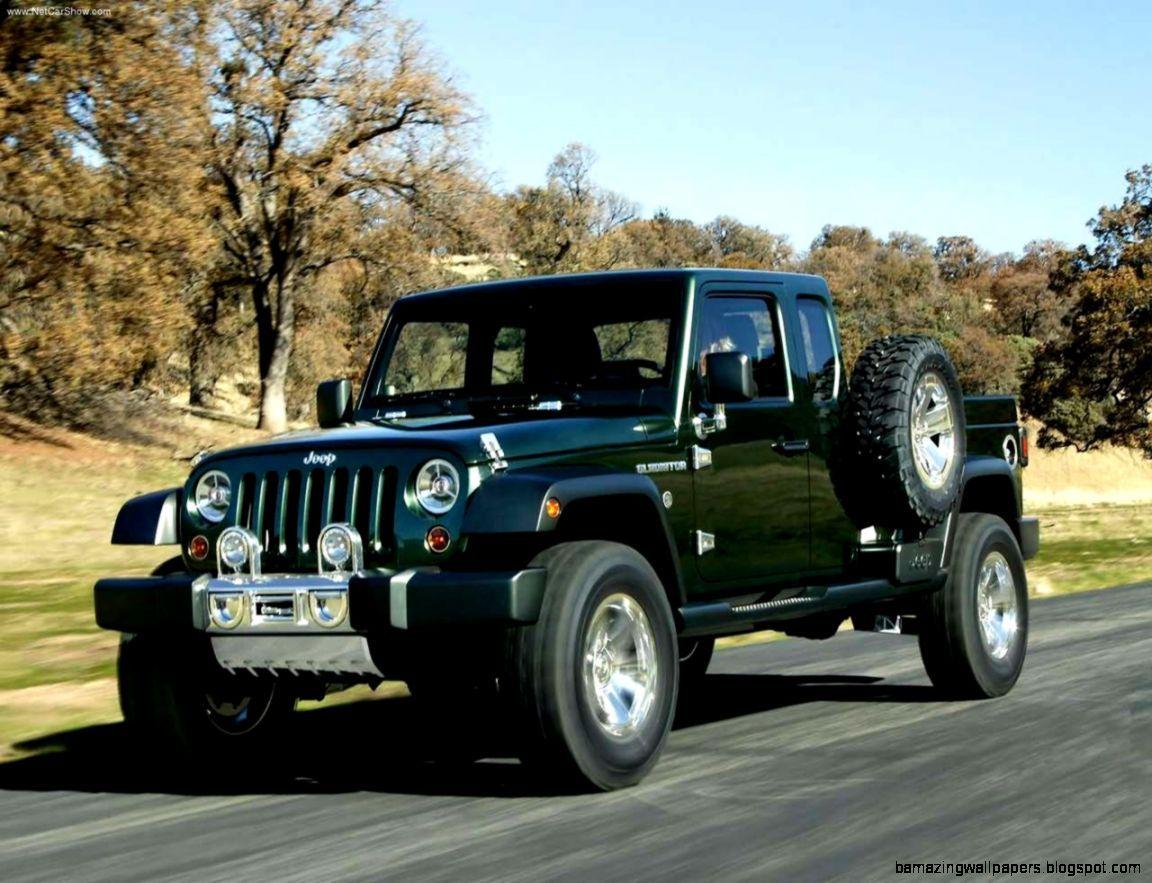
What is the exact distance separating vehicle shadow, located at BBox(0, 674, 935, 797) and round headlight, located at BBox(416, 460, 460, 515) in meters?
1.11

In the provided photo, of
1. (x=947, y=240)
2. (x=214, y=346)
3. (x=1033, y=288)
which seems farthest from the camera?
(x=947, y=240)

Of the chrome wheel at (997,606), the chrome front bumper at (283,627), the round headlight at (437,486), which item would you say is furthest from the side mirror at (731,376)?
the chrome wheel at (997,606)

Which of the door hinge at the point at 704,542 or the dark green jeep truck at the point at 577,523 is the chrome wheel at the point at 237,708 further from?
the door hinge at the point at 704,542

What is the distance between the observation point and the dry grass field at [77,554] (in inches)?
407

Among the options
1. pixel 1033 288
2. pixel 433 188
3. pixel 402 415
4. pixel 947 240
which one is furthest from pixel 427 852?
pixel 947 240

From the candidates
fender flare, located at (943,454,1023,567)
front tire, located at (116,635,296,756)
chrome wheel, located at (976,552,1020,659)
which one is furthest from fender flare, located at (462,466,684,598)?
chrome wheel, located at (976,552,1020,659)

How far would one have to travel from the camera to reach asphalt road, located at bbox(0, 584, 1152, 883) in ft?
18.4

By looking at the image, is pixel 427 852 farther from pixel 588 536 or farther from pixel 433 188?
pixel 433 188

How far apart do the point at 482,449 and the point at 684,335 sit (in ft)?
4.91

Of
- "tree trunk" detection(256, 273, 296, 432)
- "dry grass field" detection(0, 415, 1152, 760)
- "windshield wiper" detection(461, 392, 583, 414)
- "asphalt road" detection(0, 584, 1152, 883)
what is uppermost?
"tree trunk" detection(256, 273, 296, 432)

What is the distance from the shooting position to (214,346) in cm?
4894

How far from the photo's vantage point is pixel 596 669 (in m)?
6.75

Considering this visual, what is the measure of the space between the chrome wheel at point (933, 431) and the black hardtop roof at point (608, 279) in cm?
74

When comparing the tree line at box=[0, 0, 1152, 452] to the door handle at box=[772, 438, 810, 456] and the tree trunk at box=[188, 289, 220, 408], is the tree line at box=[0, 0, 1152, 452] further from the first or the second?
the door handle at box=[772, 438, 810, 456]
